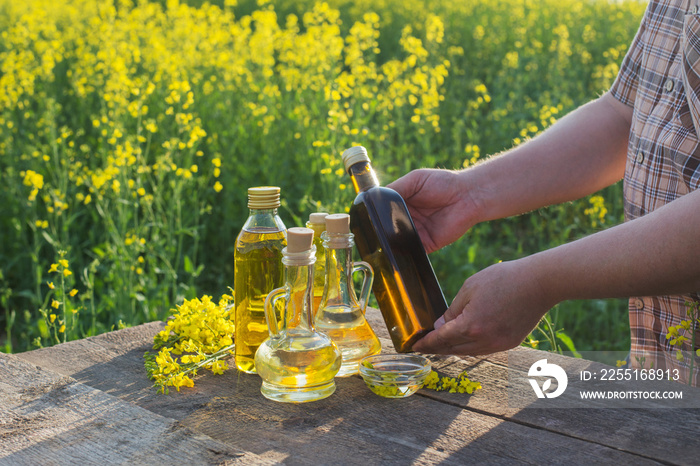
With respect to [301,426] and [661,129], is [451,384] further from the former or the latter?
[661,129]

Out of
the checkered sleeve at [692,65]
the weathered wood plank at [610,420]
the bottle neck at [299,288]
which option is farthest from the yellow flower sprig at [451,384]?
the checkered sleeve at [692,65]

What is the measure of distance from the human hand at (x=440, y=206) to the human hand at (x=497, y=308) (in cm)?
46

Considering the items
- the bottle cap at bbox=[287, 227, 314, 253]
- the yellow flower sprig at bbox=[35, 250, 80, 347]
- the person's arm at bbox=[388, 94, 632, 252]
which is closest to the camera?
the bottle cap at bbox=[287, 227, 314, 253]

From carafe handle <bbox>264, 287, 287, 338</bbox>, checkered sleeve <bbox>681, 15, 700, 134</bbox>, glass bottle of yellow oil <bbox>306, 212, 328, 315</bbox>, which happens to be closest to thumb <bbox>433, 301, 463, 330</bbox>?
glass bottle of yellow oil <bbox>306, 212, 328, 315</bbox>

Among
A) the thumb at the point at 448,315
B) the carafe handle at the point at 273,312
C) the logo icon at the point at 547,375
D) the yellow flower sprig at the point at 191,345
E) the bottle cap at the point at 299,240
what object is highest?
the bottle cap at the point at 299,240

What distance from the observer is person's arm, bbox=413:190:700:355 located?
3.87ft

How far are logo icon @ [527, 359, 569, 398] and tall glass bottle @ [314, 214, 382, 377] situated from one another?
1.04 feet

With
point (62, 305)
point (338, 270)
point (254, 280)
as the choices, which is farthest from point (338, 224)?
point (62, 305)

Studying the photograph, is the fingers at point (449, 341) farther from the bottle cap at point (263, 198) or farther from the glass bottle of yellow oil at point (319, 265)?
the bottle cap at point (263, 198)

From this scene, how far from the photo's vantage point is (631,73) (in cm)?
174

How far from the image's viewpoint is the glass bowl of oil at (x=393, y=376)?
3.82ft

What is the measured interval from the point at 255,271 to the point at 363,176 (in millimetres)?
310

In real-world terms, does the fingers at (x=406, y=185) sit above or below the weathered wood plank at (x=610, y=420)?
above

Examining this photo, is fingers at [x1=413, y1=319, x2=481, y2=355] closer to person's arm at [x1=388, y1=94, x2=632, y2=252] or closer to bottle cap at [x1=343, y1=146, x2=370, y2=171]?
bottle cap at [x1=343, y1=146, x2=370, y2=171]
